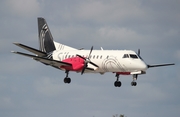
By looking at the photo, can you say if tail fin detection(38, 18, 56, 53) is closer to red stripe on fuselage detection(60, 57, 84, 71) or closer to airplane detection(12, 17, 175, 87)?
airplane detection(12, 17, 175, 87)

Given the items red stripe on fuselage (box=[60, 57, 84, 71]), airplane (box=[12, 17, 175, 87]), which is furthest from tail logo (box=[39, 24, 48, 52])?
red stripe on fuselage (box=[60, 57, 84, 71])

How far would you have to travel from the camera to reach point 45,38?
247 ft

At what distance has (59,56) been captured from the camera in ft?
232

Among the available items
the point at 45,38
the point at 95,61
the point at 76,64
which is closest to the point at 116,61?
the point at 95,61

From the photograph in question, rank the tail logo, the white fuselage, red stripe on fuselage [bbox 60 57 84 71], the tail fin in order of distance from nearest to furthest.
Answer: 1. the white fuselage
2. red stripe on fuselage [bbox 60 57 84 71]
3. the tail fin
4. the tail logo

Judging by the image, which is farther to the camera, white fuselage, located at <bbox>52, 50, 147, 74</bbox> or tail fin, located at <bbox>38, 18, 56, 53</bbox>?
tail fin, located at <bbox>38, 18, 56, 53</bbox>

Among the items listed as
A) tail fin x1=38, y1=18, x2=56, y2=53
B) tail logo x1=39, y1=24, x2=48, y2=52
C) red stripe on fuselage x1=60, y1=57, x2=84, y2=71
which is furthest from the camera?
tail logo x1=39, y1=24, x2=48, y2=52

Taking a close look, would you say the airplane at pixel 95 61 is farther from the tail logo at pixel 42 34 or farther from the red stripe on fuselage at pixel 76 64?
the tail logo at pixel 42 34

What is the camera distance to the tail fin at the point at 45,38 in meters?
74.5

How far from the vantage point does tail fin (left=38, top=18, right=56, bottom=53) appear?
244 ft

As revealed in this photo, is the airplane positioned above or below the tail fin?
below

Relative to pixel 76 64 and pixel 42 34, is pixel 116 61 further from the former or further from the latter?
pixel 42 34

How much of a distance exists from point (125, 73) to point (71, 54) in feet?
24.7

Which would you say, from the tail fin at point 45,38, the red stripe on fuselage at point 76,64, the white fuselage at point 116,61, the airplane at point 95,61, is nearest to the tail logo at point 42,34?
the tail fin at point 45,38
